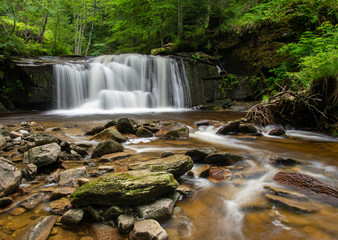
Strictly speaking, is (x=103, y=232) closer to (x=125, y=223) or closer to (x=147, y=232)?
(x=125, y=223)

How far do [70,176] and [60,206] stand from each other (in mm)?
642

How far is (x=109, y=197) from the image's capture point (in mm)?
2057

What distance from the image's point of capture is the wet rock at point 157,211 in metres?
2.03

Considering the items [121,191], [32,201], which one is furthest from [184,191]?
[32,201]

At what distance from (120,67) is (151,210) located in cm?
1372

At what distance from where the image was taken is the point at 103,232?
1.88 m

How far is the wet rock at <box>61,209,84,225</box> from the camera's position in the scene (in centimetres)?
196

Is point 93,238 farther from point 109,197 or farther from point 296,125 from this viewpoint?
point 296,125

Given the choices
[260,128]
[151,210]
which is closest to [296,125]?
[260,128]

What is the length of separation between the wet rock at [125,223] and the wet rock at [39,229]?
0.63m

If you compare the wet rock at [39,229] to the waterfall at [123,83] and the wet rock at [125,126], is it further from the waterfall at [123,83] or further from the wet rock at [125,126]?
the waterfall at [123,83]

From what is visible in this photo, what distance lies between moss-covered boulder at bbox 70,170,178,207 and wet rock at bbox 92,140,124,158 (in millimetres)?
1685

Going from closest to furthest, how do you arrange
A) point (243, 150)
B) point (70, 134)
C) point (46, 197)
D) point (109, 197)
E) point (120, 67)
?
point (109, 197), point (46, 197), point (243, 150), point (70, 134), point (120, 67)

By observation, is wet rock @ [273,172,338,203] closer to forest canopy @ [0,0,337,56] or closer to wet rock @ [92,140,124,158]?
wet rock @ [92,140,124,158]
